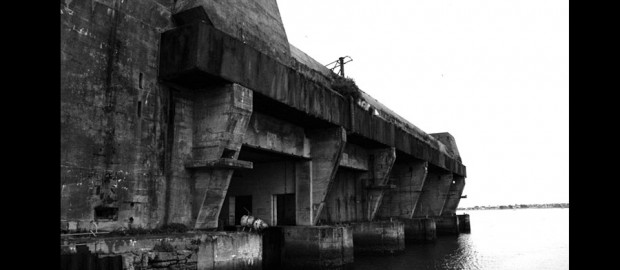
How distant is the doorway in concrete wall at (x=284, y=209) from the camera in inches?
1070

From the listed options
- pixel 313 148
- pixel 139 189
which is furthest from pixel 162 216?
pixel 313 148

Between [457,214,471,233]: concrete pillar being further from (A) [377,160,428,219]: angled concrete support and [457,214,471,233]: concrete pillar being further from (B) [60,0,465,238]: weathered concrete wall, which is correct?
(B) [60,0,465,238]: weathered concrete wall

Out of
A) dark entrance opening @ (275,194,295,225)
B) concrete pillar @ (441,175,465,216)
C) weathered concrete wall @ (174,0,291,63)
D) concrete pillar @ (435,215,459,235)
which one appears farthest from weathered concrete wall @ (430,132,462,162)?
weathered concrete wall @ (174,0,291,63)

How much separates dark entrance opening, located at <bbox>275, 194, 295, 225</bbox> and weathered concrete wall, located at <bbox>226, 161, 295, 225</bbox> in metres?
0.48

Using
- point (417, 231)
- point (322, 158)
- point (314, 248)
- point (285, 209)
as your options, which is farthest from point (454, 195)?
point (314, 248)

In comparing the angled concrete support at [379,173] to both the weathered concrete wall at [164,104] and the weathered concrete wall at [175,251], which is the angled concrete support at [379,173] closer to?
the weathered concrete wall at [164,104]

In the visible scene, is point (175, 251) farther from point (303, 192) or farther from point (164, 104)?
point (303, 192)

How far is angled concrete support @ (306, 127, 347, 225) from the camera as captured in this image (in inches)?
1046

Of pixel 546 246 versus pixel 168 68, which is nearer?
pixel 168 68

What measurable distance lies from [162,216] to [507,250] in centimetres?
3083

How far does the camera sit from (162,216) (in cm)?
1614

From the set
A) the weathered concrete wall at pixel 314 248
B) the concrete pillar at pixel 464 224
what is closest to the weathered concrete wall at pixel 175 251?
the weathered concrete wall at pixel 314 248
